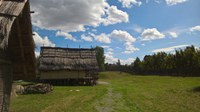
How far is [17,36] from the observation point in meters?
11.4

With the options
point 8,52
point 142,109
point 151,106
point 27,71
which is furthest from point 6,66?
point 151,106

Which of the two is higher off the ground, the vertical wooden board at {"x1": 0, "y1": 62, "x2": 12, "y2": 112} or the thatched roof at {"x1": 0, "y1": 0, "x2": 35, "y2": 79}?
the thatched roof at {"x1": 0, "y1": 0, "x2": 35, "y2": 79}

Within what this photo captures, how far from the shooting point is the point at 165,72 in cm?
9088

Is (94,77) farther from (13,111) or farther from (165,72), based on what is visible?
Result: (165,72)

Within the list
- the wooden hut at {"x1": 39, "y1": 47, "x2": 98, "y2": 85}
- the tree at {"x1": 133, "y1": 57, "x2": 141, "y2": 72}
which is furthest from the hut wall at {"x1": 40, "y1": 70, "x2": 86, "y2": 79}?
the tree at {"x1": 133, "y1": 57, "x2": 141, "y2": 72}

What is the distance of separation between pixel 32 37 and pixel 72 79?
34931 millimetres

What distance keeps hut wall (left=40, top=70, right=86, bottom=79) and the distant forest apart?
37473 mm

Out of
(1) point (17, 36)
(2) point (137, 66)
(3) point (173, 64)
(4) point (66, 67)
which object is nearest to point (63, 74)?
(4) point (66, 67)

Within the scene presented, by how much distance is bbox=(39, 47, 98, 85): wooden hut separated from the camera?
147 feet

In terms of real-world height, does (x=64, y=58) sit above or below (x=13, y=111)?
above

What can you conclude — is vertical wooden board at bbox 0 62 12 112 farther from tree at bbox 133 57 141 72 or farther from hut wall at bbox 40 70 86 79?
tree at bbox 133 57 141 72

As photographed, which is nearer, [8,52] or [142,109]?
[8,52]

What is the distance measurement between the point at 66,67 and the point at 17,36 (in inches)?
1336

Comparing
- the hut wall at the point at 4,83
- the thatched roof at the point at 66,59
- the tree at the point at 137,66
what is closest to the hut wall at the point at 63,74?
the thatched roof at the point at 66,59
